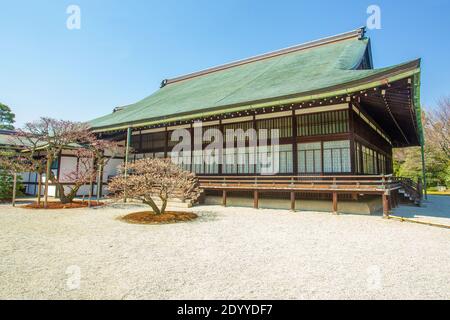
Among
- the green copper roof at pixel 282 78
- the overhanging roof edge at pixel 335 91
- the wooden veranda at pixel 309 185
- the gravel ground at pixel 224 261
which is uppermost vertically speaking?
the green copper roof at pixel 282 78

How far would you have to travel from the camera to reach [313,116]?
10.7 meters

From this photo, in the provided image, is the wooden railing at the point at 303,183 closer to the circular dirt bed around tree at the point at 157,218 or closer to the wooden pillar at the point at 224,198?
the wooden pillar at the point at 224,198

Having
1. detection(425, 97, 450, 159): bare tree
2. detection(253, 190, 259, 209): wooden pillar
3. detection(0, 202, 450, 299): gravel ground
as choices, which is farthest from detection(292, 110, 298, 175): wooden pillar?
detection(425, 97, 450, 159): bare tree

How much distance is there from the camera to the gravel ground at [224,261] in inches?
124

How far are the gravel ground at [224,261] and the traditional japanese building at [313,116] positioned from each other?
3.75m

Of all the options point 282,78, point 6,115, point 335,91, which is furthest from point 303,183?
point 6,115

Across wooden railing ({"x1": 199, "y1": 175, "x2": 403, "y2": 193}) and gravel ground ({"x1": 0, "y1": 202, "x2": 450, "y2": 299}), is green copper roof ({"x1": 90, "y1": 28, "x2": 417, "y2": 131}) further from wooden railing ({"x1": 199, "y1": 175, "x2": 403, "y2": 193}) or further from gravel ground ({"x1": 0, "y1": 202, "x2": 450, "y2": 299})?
gravel ground ({"x1": 0, "y1": 202, "x2": 450, "y2": 299})

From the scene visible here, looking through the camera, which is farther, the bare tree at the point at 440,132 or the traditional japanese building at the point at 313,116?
the bare tree at the point at 440,132

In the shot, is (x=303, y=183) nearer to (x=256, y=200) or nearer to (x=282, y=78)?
(x=256, y=200)

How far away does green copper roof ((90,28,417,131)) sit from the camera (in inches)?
365

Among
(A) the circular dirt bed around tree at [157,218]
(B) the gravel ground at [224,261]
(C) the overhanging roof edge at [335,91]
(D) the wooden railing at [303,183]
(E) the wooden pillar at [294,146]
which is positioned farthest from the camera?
(E) the wooden pillar at [294,146]

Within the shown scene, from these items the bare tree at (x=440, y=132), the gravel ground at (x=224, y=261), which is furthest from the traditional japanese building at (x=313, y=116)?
the bare tree at (x=440, y=132)

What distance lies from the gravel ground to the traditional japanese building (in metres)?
3.75

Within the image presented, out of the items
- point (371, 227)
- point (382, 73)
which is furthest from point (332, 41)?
point (371, 227)
